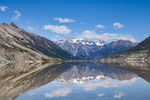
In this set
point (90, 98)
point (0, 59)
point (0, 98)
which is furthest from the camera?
point (0, 59)

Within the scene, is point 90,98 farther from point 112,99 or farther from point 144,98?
point 144,98

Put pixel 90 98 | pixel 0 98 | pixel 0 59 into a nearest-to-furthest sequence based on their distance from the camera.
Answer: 1. pixel 0 98
2. pixel 90 98
3. pixel 0 59

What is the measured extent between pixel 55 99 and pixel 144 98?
13.9 meters

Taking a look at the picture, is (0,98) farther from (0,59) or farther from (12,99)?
(0,59)

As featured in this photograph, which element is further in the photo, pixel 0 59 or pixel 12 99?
pixel 0 59

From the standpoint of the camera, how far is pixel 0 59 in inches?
7869

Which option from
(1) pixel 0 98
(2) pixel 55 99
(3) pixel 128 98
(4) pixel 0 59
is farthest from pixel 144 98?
(4) pixel 0 59

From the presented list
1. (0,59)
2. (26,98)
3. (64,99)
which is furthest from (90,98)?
(0,59)

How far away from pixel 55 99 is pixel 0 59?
18289 centimetres

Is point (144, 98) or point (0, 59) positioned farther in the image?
point (0, 59)

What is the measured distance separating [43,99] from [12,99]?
15.5ft

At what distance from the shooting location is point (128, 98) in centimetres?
A: 3142

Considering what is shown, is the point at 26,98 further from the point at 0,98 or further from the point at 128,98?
the point at 128,98

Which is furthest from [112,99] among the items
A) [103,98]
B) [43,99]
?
[43,99]
